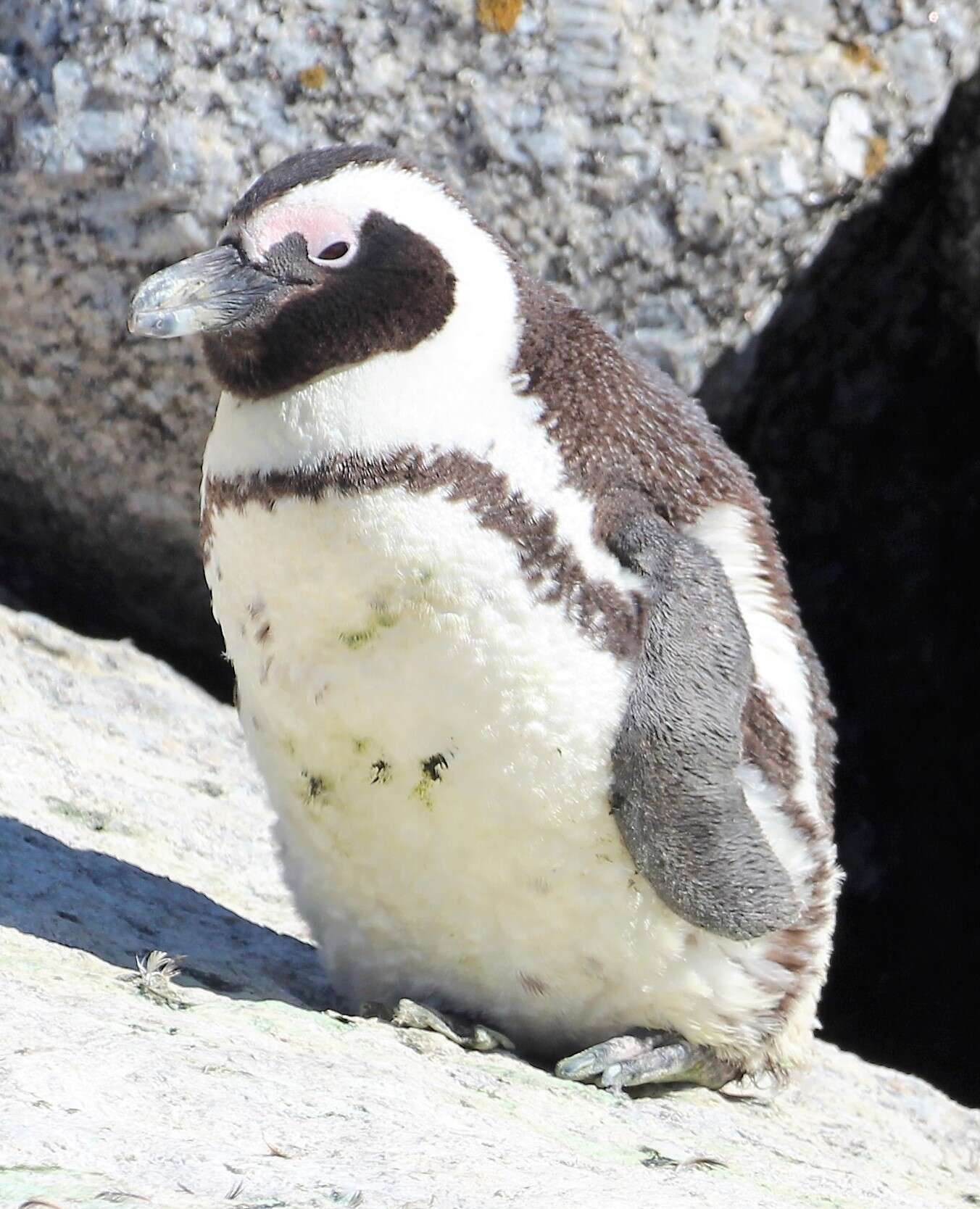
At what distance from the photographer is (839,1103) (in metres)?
3.10

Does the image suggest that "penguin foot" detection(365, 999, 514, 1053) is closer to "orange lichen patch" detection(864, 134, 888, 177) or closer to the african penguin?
the african penguin

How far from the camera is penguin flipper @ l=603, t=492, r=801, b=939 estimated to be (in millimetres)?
2412

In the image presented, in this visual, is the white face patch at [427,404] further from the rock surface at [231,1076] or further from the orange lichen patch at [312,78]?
the orange lichen patch at [312,78]

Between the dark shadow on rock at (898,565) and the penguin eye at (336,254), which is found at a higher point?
the penguin eye at (336,254)

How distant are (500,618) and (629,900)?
42 centimetres

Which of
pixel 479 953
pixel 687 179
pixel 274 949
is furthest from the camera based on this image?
pixel 687 179

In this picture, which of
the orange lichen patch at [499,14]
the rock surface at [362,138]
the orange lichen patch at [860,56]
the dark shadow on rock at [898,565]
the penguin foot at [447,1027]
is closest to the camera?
the penguin foot at [447,1027]

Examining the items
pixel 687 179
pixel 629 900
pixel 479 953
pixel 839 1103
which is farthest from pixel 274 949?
pixel 687 179

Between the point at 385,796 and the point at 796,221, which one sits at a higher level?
the point at 796,221

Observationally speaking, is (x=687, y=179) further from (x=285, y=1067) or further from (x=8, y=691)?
(x=285, y=1067)

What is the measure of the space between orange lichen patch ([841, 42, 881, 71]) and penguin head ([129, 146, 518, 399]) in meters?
1.82

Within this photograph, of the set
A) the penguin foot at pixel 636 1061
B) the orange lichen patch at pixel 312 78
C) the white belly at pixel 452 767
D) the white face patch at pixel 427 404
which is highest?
the orange lichen patch at pixel 312 78

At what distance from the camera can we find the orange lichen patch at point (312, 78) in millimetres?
3539

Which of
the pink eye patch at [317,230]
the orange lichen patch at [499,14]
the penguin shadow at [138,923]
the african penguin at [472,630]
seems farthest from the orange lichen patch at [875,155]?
the penguin shadow at [138,923]
